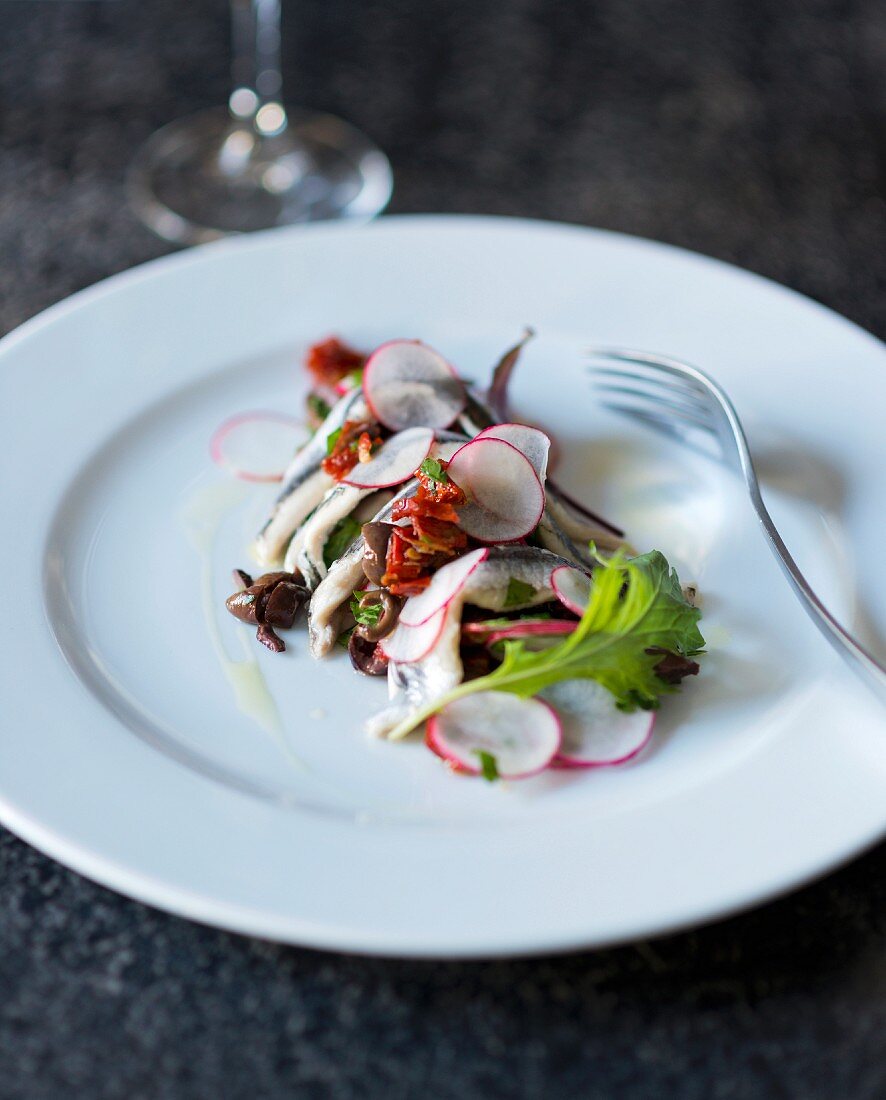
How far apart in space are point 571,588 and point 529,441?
0.29 m

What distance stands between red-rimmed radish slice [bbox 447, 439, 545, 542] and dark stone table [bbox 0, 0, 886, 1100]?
2.18 feet

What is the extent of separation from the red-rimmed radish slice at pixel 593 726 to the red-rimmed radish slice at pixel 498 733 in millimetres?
32

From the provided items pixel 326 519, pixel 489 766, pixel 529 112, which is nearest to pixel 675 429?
pixel 326 519

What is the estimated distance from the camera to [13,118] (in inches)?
142

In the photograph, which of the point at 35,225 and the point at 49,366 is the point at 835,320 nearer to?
the point at 49,366

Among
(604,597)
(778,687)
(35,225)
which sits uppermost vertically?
(604,597)

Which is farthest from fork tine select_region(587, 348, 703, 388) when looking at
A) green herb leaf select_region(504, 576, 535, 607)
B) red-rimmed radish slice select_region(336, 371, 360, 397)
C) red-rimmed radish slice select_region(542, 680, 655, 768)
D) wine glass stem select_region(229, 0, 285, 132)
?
wine glass stem select_region(229, 0, 285, 132)

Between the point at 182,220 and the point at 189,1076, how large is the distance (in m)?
2.37

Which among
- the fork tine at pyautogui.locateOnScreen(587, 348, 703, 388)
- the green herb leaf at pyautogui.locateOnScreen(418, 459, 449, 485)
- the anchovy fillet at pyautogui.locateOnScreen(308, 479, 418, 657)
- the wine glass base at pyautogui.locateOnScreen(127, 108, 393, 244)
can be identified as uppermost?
the green herb leaf at pyautogui.locateOnScreen(418, 459, 449, 485)

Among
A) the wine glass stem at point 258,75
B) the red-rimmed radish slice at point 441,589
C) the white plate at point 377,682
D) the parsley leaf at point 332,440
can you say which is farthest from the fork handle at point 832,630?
the wine glass stem at point 258,75

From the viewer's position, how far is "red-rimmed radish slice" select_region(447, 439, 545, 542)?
1.88 metres

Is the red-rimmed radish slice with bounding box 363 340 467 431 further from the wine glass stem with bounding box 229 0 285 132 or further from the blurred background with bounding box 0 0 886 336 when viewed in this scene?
the wine glass stem with bounding box 229 0 285 132

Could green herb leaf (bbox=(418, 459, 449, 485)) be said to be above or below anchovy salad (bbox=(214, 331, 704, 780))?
above

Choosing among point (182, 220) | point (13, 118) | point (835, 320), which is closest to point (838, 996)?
point (835, 320)
